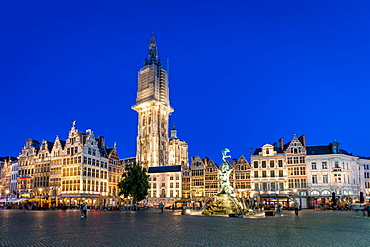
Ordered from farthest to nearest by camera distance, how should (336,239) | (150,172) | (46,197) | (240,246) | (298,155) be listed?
1. (150,172)
2. (46,197)
3. (298,155)
4. (336,239)
5. (240,246)

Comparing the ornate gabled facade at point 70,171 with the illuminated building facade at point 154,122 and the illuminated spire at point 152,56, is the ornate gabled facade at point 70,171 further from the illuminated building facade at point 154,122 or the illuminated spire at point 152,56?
the illuminated spire at point 152,56

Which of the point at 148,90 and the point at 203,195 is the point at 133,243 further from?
the point at 148,90

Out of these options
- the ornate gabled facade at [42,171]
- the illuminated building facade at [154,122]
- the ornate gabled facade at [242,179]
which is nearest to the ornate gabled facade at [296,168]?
the ornate gabled facade at [242,179]

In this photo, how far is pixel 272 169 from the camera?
7512 cm

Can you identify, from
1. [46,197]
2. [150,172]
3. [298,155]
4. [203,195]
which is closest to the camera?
[298,155]

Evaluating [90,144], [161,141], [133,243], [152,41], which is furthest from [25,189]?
[152,41]

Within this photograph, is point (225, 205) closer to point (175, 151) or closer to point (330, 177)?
point (330, 177)

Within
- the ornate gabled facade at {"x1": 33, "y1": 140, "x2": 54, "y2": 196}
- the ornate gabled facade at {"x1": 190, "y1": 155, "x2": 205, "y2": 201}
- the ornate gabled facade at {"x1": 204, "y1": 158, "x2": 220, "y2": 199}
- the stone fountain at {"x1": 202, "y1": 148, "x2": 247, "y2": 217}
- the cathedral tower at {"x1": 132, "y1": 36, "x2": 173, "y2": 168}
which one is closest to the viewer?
the stone fountain at {"x1": 202, "y1": 148, "x2": 247, "y2": 217}

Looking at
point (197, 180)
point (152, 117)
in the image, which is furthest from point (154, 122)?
point (197, 180)

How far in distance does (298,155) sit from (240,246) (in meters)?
62.7

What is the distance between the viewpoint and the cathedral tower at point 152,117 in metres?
135

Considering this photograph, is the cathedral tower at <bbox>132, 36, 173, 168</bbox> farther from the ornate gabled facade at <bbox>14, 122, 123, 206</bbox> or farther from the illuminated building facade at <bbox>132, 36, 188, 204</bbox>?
the ornate gabled facade at <bbox>14, 122, 123, 206</bbox>

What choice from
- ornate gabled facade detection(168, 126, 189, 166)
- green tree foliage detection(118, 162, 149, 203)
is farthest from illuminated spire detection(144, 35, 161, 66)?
green tree foliage detection(118, 162, 149, 203)

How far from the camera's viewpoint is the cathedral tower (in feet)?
442
